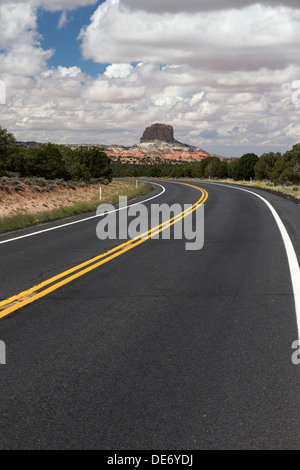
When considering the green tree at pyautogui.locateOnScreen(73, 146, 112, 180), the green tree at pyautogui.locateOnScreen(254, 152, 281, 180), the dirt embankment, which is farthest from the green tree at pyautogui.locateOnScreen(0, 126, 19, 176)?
the green tree at pyautogui.locateOnScreen(254, 152, 281, 180)

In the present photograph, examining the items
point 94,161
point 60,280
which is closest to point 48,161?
point 94,161

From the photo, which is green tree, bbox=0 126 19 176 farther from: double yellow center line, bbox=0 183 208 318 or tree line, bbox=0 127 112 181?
double yellow center line, bbox=0 183 208 318

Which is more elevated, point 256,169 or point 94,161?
point 94,161

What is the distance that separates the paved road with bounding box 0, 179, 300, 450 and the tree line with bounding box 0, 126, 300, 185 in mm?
29926

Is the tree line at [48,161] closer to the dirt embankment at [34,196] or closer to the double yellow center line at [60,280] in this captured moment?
the dirt embankment at [34,196]

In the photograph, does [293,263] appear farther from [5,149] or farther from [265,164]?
[265,164]

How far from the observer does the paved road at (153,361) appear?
318 cm

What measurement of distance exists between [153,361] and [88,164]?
57.7m

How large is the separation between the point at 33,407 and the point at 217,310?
9.73 feet

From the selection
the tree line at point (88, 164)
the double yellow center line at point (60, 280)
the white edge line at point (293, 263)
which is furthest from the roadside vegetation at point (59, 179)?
the white edge line at point (293, 263)

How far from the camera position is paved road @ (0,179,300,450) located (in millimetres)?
3176

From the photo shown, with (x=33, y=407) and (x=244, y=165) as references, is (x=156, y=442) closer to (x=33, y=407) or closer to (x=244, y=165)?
(x=33, y=407)

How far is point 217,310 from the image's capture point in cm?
582

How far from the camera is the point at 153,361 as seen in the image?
430 centimetres
